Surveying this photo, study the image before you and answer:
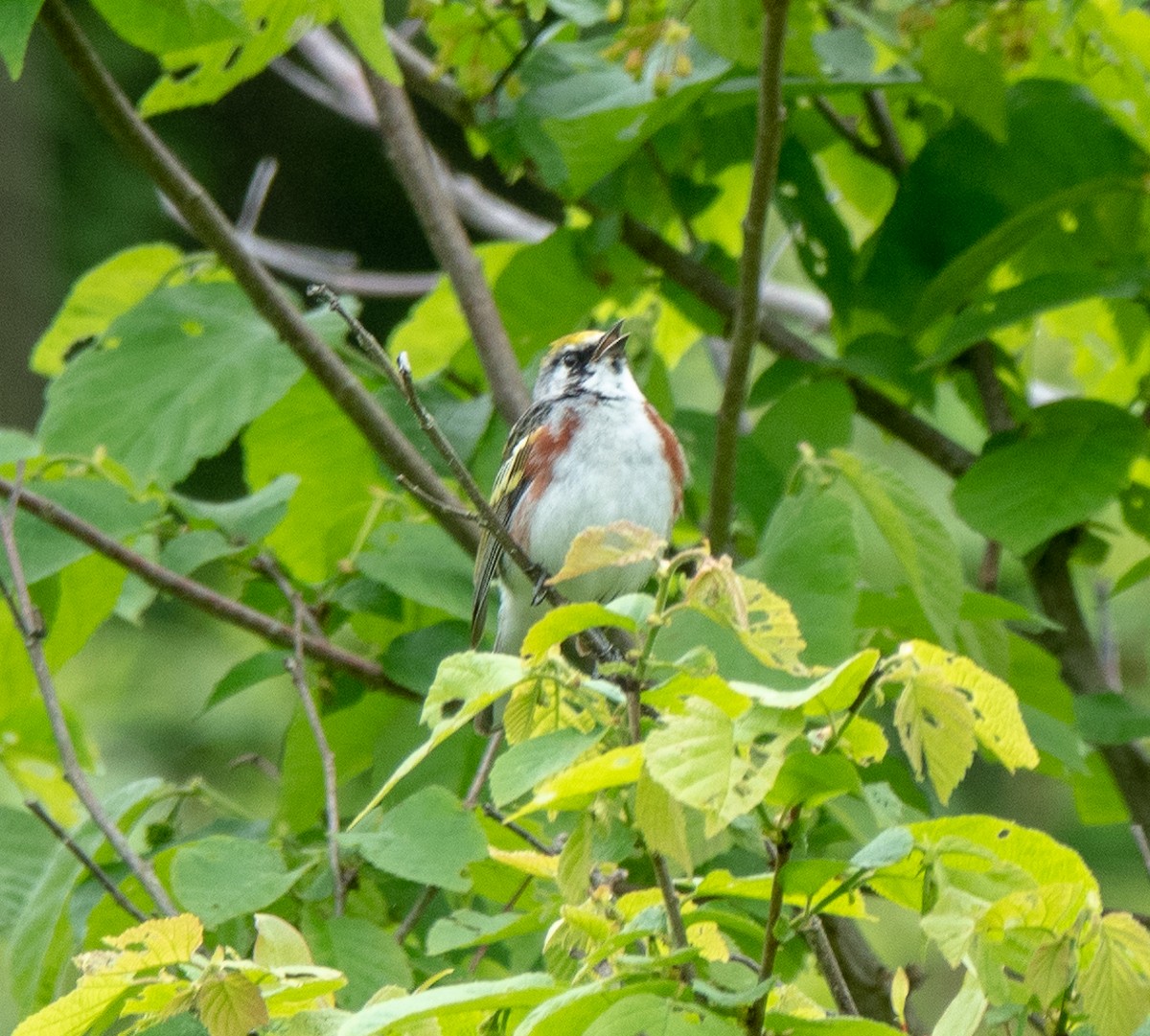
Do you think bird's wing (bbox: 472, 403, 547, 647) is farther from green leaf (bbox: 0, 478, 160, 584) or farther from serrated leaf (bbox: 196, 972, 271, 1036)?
serrated leaf (bbox: 196, 972, 271, 1036)

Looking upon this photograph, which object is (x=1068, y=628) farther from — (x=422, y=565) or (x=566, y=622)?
(x=566, y=622)

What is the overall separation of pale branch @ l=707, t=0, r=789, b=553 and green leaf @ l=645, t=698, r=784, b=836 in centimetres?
130

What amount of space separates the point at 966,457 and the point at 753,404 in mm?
425

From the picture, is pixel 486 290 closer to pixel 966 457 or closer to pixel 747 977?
pixel 966 457

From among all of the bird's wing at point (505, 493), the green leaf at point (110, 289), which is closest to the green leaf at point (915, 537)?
the bird's wing at point (505, 493)

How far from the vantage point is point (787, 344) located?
3.07m

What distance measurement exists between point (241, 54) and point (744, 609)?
5.18 ft

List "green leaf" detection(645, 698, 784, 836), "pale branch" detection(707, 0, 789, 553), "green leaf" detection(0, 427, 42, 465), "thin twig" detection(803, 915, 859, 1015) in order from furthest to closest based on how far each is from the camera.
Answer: "green leaf" detection(0, 427, 42, 465)
"pale branch" detection(707, 0, 789, 553)
"thin twig" detection(803, 915, 859, 1015)
"green leaf" detection(645, 698, 784, 836)

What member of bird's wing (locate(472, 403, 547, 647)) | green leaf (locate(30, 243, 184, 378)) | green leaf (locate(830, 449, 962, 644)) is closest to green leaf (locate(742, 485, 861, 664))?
green leaf (locate(830, 449, 962, 644))

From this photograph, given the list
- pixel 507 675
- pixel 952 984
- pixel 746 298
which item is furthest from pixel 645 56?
pixel 952 984

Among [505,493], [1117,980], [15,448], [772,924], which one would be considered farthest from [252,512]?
[1117,980]

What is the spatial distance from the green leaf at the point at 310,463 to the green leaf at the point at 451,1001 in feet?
5.92

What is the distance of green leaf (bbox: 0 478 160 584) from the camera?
2439mm

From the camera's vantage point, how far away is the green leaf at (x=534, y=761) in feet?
4.06
